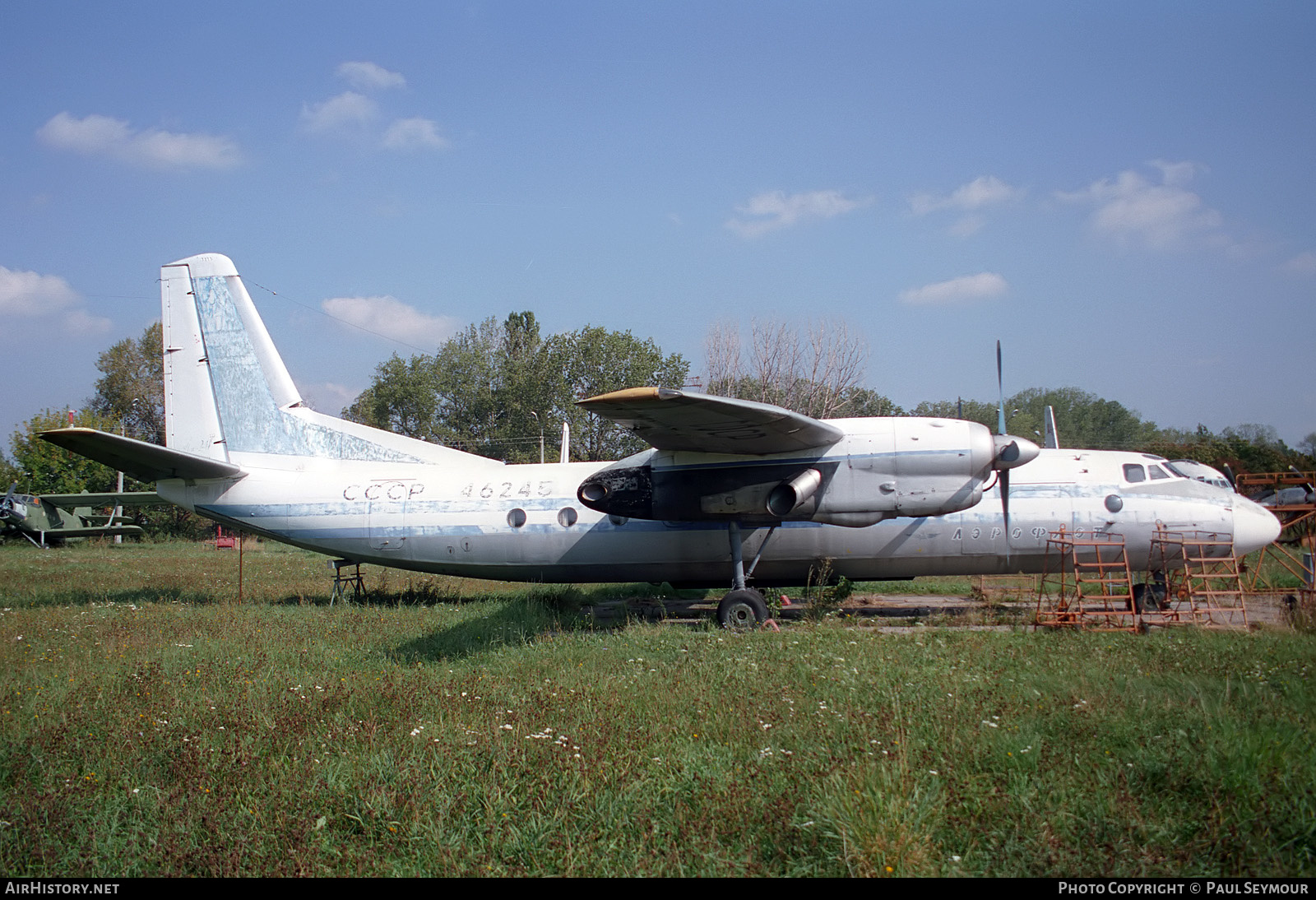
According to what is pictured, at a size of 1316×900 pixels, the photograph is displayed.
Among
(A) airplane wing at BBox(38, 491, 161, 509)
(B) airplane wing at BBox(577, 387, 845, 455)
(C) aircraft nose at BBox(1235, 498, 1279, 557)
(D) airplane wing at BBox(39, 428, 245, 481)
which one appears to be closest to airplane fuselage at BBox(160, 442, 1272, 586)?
(C) aircraft nose at BBox(1235, 498, 1279, 557)

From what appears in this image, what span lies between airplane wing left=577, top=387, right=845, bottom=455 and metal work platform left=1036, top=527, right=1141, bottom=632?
3.80 m

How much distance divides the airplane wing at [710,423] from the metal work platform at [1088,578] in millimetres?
3802

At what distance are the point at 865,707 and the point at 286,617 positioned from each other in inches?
379

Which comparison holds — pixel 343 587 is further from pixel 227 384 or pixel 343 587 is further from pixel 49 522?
pixel 49 522

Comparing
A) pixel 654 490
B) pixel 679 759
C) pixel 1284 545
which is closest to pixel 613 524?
pixel 654 490

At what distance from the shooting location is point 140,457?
39.8 ft

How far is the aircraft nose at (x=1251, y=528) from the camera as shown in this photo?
11352mm

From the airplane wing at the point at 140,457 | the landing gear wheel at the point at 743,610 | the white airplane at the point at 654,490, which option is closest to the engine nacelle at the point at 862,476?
the white airplane at the point at 654,490

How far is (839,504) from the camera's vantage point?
34.7 ft

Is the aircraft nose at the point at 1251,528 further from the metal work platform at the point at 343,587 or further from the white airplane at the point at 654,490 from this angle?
the metal work platform at the point at 343,587

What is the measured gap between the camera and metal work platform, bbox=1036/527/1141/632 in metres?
10.2

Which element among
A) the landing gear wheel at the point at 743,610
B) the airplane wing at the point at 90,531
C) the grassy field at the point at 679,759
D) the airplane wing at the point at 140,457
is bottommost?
the grassy field at the point at 679,759

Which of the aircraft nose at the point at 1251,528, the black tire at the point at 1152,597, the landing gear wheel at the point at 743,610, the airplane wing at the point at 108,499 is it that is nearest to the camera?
the landing gear wheel at the point at 743,610

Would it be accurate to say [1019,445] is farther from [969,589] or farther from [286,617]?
[286,617]
